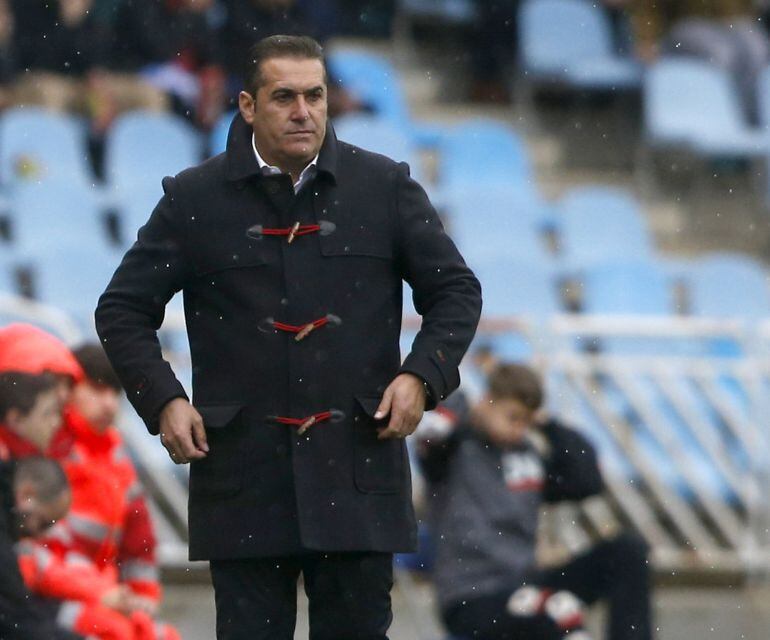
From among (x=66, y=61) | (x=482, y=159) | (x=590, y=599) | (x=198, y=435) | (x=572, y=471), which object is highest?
(x=66, y=61)

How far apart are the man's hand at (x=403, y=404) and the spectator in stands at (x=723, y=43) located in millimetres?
9604

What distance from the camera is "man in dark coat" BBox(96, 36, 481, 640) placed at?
4.93 meters

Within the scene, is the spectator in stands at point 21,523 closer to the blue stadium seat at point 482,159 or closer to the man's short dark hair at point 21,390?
the man's short dark hair at point 21,390

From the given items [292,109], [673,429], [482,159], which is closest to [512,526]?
[292,109]

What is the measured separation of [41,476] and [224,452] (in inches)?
A: 40.4

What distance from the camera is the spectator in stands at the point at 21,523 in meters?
5.58

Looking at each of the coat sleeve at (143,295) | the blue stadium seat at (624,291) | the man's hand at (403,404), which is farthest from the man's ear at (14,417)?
the blue stadium seat at (624,291)

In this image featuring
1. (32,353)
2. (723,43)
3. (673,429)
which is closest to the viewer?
(32,353)

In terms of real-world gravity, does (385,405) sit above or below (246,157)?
below

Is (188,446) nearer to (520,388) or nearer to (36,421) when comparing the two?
(36,421)

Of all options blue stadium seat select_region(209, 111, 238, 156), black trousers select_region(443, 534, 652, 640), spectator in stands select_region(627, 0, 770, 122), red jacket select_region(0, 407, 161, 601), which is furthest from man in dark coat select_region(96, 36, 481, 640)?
spectator in stands select_region(627, 0, 770, 122)

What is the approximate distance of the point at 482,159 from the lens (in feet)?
42.1

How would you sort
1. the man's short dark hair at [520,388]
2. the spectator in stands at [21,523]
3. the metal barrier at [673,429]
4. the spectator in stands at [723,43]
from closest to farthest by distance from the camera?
the spectator in stands at [21,523], the man's short dark hair at [520,388], the metal barrier at [673,429], the spectator in stands at [723,43]

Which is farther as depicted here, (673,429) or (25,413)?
(673,429)
